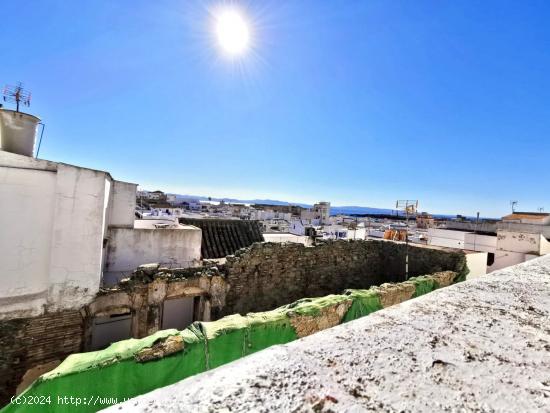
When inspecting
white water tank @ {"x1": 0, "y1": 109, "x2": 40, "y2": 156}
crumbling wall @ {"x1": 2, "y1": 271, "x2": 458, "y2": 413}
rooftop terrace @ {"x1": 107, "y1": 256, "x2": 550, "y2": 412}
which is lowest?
crumbling wall @ {"x1": 2, "y1": 271, "x2": 458, "y2": 413}

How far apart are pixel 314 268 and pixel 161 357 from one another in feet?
30.3

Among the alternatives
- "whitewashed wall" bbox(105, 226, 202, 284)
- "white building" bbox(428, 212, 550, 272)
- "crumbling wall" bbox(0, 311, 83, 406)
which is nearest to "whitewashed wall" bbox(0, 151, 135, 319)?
"crumbling wall" bbox(0, 311, 83, 406)

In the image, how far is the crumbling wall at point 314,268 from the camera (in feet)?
37.8

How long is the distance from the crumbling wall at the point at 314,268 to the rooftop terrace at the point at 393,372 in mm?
10263

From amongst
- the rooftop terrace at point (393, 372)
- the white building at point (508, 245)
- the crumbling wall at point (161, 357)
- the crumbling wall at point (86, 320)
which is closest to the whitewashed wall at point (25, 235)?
the crumbling wall at point (86, 320)

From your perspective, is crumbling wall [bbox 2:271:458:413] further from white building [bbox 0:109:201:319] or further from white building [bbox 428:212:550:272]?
white building [bbox 428:212:550:272]

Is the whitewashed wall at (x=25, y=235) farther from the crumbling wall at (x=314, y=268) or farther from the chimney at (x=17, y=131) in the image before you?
the crumbling wall at (x=314, y=268)

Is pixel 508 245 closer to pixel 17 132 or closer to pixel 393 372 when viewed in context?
pixel 393 372

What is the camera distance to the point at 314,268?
43.5 feet

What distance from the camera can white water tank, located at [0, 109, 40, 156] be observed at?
9.10 metres

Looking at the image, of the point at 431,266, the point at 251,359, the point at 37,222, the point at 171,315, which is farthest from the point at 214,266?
the point at 251,359

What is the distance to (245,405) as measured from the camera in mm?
858

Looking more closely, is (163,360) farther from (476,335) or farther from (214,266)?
(214,266)

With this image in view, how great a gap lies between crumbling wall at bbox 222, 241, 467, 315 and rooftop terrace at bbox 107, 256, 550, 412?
33.7ft
